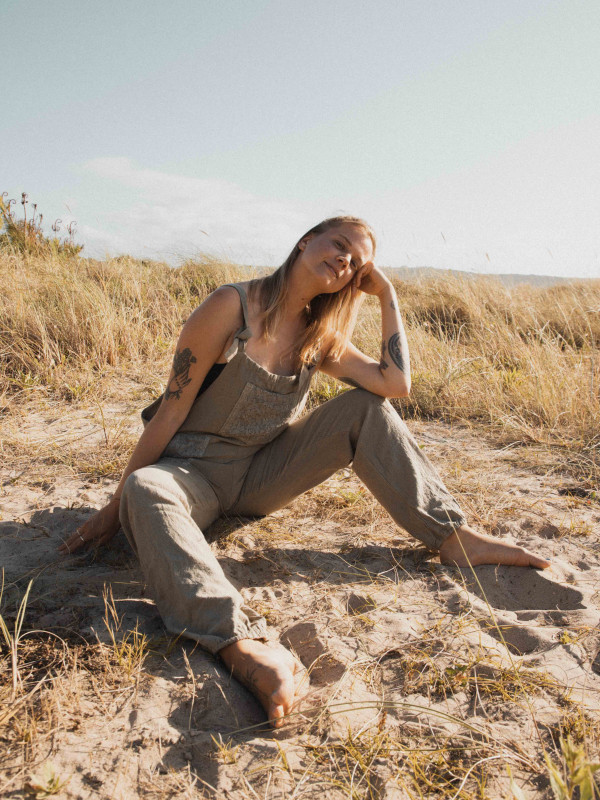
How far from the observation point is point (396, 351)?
8.56 feet

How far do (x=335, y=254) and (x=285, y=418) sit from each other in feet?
2.24

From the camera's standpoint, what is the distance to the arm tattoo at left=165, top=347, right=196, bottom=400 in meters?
2.22

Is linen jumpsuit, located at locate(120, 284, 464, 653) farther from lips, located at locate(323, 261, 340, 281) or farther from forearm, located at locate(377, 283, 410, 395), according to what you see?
lips, located at locate(323, 261, 340, 281)

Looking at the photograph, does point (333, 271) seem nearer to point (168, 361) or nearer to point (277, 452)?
point (277, 452)

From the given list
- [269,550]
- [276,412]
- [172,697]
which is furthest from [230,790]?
[276,412]

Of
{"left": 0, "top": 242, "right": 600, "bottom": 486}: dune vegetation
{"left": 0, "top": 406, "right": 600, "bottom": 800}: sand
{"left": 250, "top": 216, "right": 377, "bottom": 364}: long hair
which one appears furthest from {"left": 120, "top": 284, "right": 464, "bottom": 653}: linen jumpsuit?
{"left": 0, "top": 242, "right": 600, "bottom": 486}: dune vegetation

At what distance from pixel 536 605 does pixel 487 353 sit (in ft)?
11.2

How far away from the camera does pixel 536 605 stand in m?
2.15

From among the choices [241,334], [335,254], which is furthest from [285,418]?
[335,254]

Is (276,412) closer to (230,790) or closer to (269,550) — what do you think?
(269,550)

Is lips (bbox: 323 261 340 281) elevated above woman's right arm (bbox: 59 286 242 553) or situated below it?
above

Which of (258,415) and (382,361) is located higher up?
(382,361)

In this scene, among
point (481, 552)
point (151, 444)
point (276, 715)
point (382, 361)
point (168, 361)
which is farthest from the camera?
point (168, 361)

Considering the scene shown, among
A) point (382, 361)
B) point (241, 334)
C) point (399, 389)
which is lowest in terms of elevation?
point (399, 389)
